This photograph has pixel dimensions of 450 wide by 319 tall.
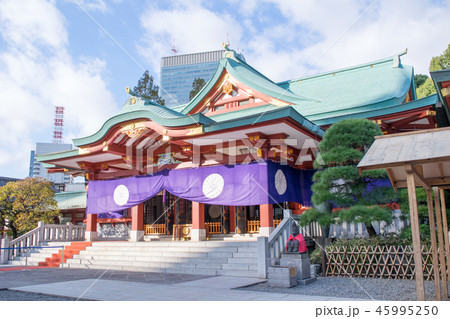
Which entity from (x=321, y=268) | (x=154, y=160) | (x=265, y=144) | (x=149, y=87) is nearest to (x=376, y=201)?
(x=321, y=268)

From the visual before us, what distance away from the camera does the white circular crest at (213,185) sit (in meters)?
13.1

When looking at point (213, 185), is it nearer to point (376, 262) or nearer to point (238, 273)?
point (238, 273)

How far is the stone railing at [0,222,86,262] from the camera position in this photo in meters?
15.7

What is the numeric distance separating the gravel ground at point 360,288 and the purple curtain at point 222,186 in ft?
13.6

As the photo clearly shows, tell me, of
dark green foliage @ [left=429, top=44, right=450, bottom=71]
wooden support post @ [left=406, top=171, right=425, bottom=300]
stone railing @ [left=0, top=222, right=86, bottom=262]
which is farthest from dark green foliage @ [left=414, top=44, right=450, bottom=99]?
stone railing @ [left=0, top=222, right=86, bottom=262]

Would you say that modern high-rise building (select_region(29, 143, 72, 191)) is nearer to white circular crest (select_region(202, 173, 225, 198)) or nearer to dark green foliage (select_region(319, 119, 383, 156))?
white circular crest (select_region(202, 173, 225, 198))

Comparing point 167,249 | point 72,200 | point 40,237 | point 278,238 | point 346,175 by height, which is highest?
point 72,200

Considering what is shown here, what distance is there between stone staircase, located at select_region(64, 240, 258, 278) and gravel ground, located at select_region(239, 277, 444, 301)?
74.0 inches

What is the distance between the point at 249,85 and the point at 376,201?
7896mm

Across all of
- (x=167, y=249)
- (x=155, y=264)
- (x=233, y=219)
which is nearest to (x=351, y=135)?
(x=167, y=249)

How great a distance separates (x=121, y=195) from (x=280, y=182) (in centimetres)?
697

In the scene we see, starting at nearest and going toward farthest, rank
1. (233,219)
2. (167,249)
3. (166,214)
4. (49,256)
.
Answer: (167,249)
(49,256)
(233,219)
(166,214)

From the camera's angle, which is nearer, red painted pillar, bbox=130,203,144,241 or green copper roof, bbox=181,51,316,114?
red painted pillar, bbox=130,203,144,241

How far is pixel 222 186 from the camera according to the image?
516 inches
